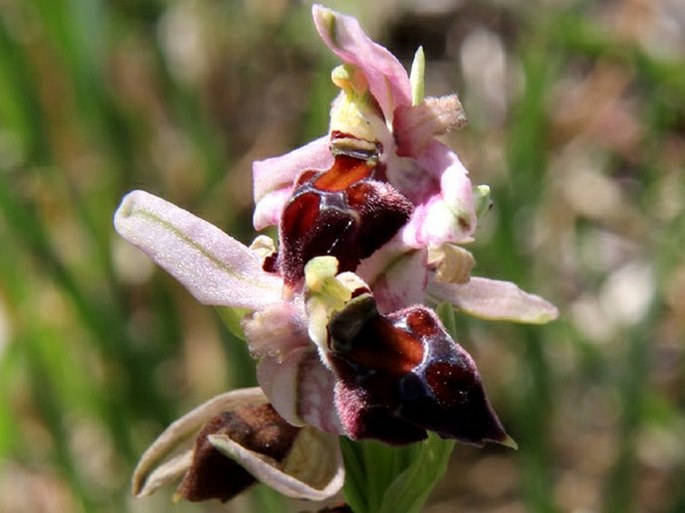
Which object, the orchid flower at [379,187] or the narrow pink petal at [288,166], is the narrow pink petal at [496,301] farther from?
the narrow pink petal at [288,166]

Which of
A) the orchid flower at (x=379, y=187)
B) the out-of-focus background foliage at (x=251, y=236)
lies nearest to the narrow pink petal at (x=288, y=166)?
the orchid flower at (x=379, y=187)

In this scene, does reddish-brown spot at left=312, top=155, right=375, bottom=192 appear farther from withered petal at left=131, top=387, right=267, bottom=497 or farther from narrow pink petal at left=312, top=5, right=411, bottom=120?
withered petal at left=131, top=387, right=267, bottom=497

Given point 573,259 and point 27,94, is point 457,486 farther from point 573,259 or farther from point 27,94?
point 27,94

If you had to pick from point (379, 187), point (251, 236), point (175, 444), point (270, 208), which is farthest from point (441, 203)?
point (251, 236)

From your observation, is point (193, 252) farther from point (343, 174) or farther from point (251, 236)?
point (251, 236)

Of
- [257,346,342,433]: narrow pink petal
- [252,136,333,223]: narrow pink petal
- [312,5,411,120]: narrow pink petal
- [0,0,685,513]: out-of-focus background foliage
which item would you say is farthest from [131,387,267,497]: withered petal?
[0,0,685,513]: out-of-focus background foliage
